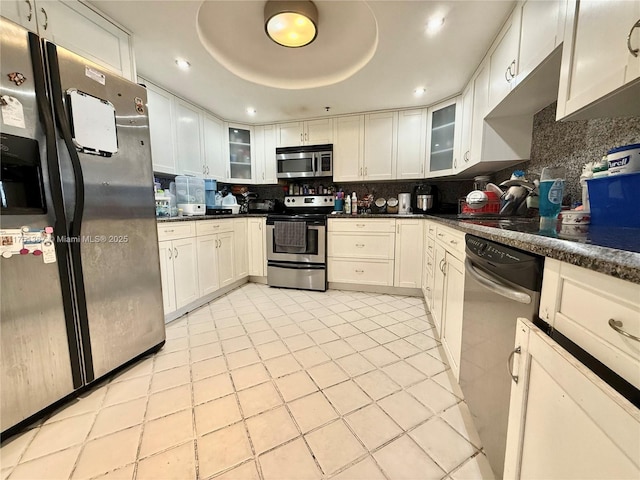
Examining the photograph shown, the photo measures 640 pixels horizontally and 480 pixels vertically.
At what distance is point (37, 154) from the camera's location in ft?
3.72

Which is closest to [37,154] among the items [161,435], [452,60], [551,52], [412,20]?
[161,435]

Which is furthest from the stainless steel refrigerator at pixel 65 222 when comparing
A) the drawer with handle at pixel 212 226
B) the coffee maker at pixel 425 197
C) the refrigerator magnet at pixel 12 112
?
the coffee maker at pixel 425 197

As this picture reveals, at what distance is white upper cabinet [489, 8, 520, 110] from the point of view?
1464 mm

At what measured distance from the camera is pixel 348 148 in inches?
127

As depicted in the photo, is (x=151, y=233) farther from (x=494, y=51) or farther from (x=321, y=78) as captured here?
(x=494, y=51)

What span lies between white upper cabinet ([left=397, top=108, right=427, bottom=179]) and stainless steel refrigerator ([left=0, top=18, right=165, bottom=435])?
2.64m

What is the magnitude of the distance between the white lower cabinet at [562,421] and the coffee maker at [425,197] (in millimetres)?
2543

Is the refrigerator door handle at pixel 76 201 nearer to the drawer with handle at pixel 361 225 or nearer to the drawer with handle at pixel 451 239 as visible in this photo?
the drawer with handle at pixel 451 239

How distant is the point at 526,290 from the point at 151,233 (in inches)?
77.8

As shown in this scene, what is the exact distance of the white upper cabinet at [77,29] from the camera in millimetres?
1258

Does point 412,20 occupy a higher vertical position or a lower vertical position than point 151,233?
higher

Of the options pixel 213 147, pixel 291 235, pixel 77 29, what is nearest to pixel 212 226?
pixel 291 235

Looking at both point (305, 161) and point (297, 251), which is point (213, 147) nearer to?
point (305, 161)

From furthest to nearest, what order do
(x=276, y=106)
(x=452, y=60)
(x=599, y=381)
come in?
(x=276, y=106)
(x=452, y=60)
(x=599, y=381)
